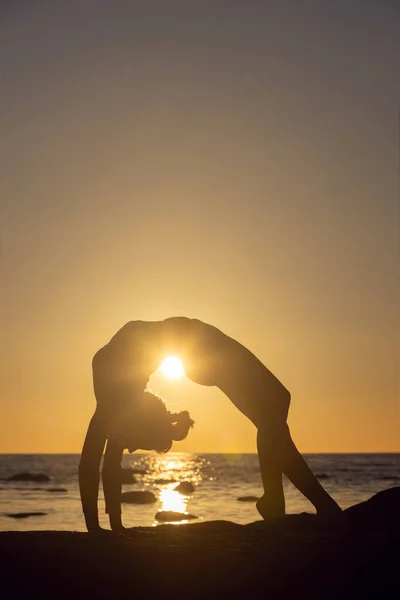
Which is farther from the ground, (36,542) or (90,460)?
(90,460)

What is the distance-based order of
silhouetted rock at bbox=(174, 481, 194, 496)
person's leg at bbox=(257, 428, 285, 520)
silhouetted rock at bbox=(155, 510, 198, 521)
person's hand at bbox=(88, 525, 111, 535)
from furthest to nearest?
silhouetted rock at bbox=(174, 481, 194, 496), silhouetted rock at bbox=(155, 510, 198, 521), person's leg at bbox=(257, 428, 285, 520), person's hand at bbox=(88, 525, 111, 535)

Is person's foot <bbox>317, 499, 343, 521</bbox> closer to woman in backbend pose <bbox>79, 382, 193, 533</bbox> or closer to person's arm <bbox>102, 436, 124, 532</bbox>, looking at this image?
woman in backbend pose <bbox>79, 382, 193, 533</bbox>

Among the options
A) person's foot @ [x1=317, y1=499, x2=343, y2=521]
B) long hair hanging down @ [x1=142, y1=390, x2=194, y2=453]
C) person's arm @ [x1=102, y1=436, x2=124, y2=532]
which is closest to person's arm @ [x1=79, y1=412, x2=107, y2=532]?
person's arm @ [x1=102, y1=436, x2=124, y2=532]

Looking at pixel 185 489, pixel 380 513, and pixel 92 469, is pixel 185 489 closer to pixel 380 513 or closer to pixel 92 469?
pixel 380 513

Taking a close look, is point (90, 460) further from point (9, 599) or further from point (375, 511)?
point (375, 511)

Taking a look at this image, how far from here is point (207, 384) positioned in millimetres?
16078

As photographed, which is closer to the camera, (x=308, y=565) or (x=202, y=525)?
(x=308, y=565)

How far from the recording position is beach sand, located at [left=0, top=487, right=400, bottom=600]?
10555 millimetres

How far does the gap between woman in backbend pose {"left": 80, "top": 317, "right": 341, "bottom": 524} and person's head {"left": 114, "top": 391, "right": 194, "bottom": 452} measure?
16 cm

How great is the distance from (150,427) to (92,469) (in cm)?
133

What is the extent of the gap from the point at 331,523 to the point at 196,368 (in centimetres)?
371

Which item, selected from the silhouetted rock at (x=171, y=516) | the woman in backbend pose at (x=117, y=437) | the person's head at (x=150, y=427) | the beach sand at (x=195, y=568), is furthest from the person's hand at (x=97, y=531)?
the silhouetted rock at (x=171, y=516)

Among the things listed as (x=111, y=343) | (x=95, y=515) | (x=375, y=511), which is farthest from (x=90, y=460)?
Result: (x=375, y=511)

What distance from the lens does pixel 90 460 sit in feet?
50.3
